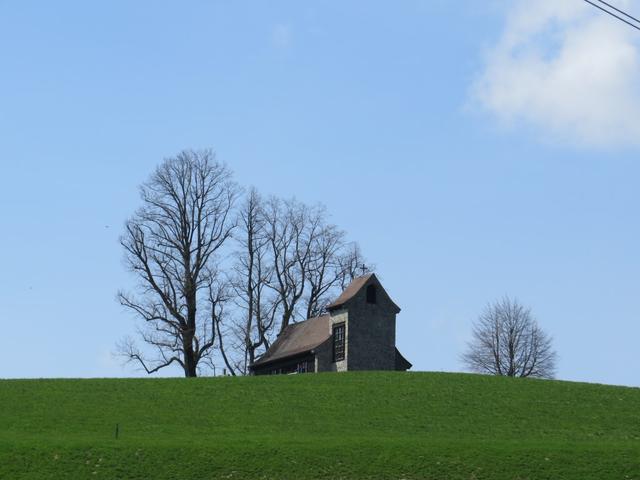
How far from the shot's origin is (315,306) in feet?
289

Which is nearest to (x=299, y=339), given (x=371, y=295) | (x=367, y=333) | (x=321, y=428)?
(x=367, y=333)

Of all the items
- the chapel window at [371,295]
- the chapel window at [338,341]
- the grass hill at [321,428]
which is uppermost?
the chapel window at [371,295]

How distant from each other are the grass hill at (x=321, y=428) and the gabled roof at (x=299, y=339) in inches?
575

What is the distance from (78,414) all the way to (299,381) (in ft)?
43.6

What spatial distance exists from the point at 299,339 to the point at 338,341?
6061mm

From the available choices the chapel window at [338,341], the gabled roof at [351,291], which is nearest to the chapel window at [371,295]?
the gabled roof at [351,291]

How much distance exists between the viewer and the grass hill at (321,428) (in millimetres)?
34125

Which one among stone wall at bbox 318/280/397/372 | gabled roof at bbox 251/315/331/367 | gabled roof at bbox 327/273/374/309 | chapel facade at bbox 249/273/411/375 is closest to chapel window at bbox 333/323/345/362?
chapel facade at bbox 249/273/411/375

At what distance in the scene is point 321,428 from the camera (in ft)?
140

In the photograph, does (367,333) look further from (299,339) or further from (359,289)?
(299,339)

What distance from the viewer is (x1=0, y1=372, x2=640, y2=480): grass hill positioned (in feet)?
112

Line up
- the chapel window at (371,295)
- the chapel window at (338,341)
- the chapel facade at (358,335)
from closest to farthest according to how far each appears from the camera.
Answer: the chapel facade at (358,335)
the chapel window at (338,341)
the chapel window at (371,295)

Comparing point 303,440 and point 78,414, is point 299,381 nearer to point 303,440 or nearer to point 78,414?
point 78,414

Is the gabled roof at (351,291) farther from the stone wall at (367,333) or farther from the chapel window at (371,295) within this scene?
the chapel window at (371,295)
